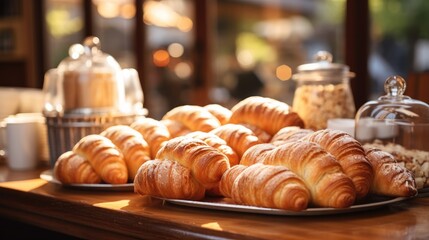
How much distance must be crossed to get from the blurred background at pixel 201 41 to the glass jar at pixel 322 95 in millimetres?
986

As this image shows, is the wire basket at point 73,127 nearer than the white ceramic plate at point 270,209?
No

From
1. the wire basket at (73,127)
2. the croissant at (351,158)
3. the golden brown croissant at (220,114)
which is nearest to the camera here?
the croissant at (351,158)

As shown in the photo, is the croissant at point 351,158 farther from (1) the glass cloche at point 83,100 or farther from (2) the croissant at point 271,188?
(1) the glass cloche at point 83,100

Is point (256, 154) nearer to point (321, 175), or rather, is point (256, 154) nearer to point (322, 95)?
point (321, 175)

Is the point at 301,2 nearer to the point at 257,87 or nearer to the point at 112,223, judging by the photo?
the point at 257,87

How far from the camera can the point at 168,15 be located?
3.74 m

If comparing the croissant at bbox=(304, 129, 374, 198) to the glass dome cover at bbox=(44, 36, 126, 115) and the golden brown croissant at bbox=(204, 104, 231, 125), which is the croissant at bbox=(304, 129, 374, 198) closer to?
the golden brown croissant at bbox=(204, 104, 231, 125)

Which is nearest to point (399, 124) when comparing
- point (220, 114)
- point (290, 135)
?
point (290, 135)

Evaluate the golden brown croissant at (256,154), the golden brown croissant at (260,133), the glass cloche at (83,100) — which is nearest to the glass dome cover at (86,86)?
the glass cloche at (83,100)

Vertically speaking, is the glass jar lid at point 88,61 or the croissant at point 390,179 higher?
the glass jar lid at point 88,61

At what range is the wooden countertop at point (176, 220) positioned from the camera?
36.4 inches

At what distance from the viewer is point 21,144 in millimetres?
1878

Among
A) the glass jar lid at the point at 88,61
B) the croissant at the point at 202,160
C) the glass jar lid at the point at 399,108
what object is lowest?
the croissant at the point at 202,160

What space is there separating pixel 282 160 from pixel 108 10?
3132mm
